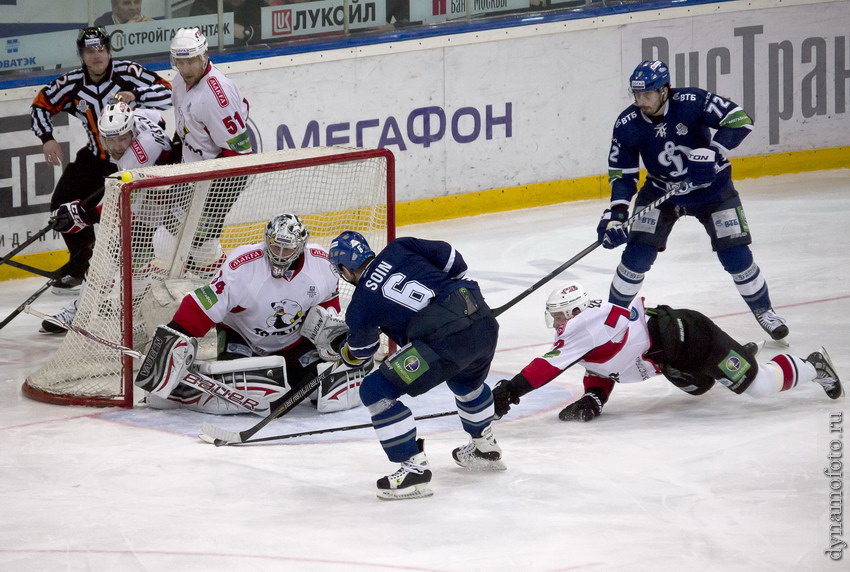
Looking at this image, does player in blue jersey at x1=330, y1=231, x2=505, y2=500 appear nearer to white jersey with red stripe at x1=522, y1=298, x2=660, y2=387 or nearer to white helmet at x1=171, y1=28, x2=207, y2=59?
white jersey with red stripe at x1=522, y1=298, x2=660, y2=387

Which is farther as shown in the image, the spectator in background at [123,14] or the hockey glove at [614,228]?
the spectator in background at [123,14]

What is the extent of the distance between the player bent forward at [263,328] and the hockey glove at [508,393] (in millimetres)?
807

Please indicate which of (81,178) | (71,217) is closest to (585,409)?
(71,217)

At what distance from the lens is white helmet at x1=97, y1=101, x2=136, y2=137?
5926 millimetres

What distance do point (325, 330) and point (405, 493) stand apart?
1.16 meters

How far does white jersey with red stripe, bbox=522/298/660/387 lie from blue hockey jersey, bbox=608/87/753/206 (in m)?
1.02

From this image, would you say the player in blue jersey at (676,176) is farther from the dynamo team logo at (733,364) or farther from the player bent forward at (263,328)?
the player bent forward at (263,328)

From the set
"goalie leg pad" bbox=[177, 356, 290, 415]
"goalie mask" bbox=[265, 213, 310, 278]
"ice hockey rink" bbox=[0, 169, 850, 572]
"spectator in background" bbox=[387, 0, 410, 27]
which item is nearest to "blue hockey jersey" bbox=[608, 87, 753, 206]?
"ice hockey rink" bbox=[0, 169, 850, 572]

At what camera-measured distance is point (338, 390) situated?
5.32 m

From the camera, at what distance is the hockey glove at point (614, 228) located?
587cm

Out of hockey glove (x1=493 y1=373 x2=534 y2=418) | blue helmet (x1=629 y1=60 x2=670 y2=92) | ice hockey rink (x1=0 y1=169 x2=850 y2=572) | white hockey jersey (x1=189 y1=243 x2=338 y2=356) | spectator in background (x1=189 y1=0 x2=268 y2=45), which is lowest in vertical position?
ice hockey rink (x1=0 y1=169 x2=850 y2=572)

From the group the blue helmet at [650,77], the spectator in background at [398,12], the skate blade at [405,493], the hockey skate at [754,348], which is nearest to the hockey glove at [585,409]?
the hockey skate at [754,348]

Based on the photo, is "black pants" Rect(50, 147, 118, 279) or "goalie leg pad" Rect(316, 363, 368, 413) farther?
"black pants" Rect(50, 147, 118, 279)

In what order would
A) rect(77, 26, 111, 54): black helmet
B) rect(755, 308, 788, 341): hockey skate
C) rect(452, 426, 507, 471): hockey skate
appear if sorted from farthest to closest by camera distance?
rect(77, 26, 111, 54): black helmet, rect(755, 308, 788, 341): hockey skate, rect(452, 426, 507, 471): hockey skate
